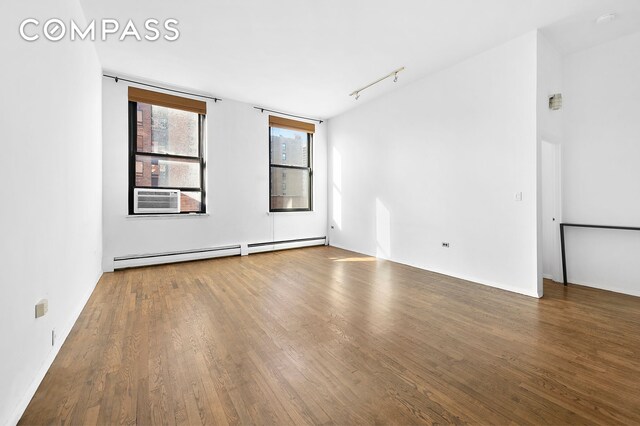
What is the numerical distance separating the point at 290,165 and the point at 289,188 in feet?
1.77

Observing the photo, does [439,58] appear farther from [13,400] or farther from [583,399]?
[13,400]

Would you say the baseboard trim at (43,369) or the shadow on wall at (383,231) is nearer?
the baseboard trim at (43,369)

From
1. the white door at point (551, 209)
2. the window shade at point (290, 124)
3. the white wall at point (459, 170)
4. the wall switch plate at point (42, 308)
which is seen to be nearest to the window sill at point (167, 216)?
the window shade at point (290, 124)

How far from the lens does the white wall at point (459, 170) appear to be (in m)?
3.30

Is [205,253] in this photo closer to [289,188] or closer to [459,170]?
[289,188]

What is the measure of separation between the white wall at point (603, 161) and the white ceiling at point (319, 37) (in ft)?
1.38

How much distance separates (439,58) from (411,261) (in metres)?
3.13

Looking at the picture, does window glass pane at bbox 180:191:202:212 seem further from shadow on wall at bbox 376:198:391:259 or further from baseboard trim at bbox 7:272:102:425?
shadow on wall at bbox 376:198:391:259

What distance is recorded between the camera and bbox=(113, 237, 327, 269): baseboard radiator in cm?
442

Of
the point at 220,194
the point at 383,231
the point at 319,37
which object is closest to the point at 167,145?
the point at 220,194

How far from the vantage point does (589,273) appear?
3.54 meters

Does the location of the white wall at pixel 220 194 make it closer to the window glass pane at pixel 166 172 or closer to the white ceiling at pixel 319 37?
the window glass pane at pixel 166 172

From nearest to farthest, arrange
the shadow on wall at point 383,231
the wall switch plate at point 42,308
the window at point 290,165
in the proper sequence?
the wall switch plate at point 42,308 → the shadow on wall at point 383,231 → the window at point 290,165

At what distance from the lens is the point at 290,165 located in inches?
251
